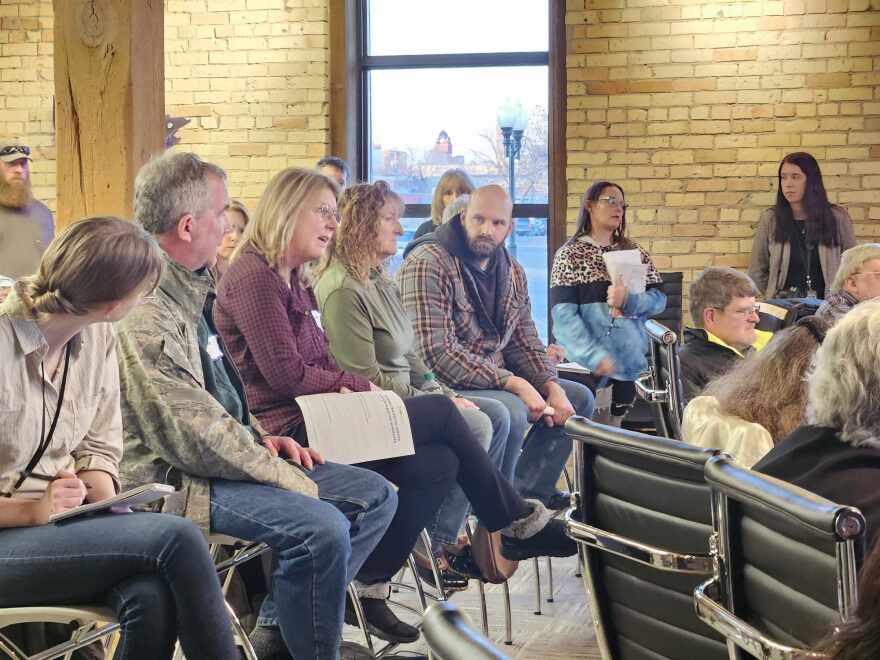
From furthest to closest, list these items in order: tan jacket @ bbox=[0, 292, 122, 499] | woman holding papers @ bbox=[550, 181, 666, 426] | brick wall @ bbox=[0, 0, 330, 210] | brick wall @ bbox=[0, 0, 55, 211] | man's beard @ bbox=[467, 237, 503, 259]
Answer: brick wall @ bbox=[0, 0, 55, 211], brick wall @ bbox=[0, 0, 330, 210], woman holding papers @ bbox=[550, 181, 666, 426], man's beard @ bbox=[467, 237, 503, 259], tan jacket @ bbox=[0, 292, 122, 499]

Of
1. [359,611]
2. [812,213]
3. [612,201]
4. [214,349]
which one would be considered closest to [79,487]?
[214,349]

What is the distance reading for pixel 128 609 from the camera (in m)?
2.21

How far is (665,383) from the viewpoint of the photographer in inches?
145

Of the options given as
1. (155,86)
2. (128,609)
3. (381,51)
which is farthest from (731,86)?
(128,609)

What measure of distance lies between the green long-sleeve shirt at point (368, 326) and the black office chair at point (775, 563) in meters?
2.28

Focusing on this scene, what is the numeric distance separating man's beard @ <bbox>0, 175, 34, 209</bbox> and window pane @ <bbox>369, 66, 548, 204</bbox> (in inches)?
106

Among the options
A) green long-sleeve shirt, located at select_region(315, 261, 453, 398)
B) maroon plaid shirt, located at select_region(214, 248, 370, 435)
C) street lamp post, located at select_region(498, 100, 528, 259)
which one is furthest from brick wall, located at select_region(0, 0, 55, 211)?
maroon plaid shirt, located at select_region(214, 248, 370, 435)

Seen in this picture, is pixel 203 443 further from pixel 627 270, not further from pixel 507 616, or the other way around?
pixel 627 270

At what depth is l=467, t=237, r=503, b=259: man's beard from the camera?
468 centimetres

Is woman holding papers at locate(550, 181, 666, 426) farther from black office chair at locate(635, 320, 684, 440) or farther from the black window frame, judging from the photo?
the black window frame

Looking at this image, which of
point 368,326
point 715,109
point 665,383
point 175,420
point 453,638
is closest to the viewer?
point 453,638

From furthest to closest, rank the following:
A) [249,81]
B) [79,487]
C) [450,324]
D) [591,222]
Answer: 1. [249,81]
2. [591,222]
3. [450,324]
4. [79,487]

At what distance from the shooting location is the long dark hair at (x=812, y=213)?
7242 millimetres

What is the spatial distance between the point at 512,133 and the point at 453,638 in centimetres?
770
